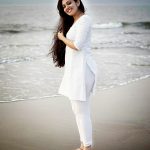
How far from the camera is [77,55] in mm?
2967

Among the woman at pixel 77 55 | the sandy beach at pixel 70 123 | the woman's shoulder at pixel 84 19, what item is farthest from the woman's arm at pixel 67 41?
the sandy beach at pixel 70 123

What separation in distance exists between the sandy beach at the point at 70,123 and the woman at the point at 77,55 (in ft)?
1.98

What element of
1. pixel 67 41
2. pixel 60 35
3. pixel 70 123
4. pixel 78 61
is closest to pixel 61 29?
pixel 60 35

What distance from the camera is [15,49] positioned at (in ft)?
41.7

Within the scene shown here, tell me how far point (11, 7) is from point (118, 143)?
33.3 metres

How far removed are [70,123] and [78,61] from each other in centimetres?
132

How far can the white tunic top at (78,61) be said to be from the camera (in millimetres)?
2898

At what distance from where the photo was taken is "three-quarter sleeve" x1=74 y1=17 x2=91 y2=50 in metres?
2.86

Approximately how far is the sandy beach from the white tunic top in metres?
0.73

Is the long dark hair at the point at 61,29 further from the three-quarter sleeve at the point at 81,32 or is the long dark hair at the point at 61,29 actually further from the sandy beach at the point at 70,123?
the sandy beach at the point at 70,123

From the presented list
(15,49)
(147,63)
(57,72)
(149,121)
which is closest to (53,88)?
(57,72)

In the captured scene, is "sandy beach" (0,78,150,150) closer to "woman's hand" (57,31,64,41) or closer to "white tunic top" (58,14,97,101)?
"white tunic top" (58,14,97,101)

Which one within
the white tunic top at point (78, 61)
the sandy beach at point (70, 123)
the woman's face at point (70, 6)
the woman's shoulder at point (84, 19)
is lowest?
the sandy beach at point (70, 123)

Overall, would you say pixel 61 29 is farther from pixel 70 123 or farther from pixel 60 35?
pixel 70 123
